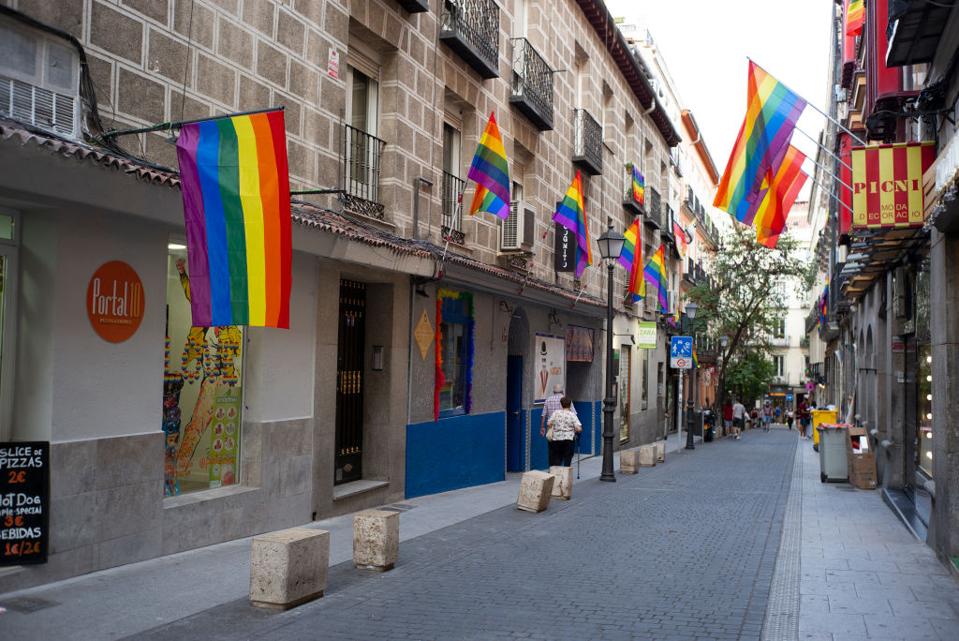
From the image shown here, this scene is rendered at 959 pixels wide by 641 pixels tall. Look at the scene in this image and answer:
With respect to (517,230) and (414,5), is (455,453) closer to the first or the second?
(517,230)

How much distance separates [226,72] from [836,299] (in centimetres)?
2131

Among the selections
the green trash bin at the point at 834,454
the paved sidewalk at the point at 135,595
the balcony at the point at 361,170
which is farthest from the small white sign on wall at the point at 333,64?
the green trash bin at the point at 834,454

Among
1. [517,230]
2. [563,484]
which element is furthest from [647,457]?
[563,484]

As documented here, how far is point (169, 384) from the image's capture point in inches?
344

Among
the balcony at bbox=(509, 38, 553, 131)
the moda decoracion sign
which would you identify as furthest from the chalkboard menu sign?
the balcony at bbox=(509, 38, 553, 131)

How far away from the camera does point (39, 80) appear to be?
6707 millimetres

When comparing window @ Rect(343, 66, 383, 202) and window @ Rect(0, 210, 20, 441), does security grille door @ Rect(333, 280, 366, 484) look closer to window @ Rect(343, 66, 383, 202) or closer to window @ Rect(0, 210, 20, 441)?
window @ Rect(343, 66, 383, 202)

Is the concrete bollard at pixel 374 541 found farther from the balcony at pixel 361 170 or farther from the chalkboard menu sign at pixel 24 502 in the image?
the balcony at pixel 361 170

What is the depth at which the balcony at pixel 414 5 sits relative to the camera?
12.4m

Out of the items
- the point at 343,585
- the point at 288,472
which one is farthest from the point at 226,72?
the point at 343,585

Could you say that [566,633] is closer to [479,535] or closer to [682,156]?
[479,535]

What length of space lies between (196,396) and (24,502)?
2609mm

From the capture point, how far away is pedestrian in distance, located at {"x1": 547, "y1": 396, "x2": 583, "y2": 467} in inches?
591

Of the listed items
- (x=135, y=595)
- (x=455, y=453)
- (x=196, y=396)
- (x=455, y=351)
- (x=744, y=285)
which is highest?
(x=744, y=285)
